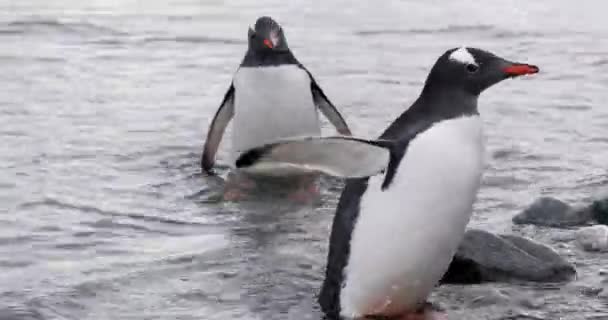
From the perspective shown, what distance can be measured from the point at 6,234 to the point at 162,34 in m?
8.00

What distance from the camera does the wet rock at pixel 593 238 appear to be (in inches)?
229

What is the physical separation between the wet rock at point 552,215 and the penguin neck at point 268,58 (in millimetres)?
1948

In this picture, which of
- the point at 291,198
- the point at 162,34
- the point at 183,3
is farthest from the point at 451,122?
the point at 183,3

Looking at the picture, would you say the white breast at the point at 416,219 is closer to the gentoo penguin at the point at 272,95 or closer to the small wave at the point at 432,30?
the gentoo penguin at the point at 272,95

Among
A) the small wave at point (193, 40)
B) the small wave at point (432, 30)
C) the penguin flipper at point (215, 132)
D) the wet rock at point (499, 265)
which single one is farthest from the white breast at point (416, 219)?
the small wave at point (432, 30)

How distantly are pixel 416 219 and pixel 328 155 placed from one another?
42 centimetres

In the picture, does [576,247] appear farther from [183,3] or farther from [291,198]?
[183,3]

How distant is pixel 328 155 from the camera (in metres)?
4.73

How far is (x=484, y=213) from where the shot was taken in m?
6.69

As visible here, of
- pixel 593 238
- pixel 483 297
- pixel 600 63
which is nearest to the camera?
pixel 483 297

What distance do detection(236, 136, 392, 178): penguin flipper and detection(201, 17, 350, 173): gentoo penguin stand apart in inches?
108

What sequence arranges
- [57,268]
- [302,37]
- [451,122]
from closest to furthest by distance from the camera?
[451,122], [57,268], [302,37]

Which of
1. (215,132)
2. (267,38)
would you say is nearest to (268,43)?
(267,38)

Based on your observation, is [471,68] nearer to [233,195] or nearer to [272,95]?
[233,195]
